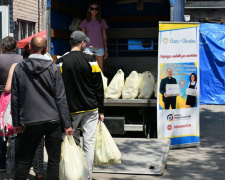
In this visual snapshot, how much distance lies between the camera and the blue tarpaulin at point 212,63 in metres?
14.5

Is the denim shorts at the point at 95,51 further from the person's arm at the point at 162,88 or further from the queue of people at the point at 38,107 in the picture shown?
the queue of people at the point at 38,107

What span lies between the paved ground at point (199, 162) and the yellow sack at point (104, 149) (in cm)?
51

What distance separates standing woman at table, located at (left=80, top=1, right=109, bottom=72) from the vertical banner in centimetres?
251

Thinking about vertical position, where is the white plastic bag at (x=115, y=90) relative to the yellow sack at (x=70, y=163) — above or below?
above

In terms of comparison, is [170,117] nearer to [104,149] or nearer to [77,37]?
[104,149]

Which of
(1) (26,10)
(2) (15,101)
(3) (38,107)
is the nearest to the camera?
(3) (38,107)

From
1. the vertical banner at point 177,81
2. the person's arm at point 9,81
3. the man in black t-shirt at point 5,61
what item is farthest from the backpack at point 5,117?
the vertical banner at point 177,81

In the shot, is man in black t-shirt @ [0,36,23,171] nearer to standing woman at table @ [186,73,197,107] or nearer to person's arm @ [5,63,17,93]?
person's arm @ [5,63,17,93]

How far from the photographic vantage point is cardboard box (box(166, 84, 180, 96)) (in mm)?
8406

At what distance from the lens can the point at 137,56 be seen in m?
12.4

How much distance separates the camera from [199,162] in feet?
24.4

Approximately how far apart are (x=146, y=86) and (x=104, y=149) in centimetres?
326

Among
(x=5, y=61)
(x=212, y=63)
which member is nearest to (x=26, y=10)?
(x=212, y=63)

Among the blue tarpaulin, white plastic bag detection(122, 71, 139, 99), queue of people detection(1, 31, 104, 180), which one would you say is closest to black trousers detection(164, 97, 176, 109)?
white plastic bag detection(122, 71, 139, 99)
